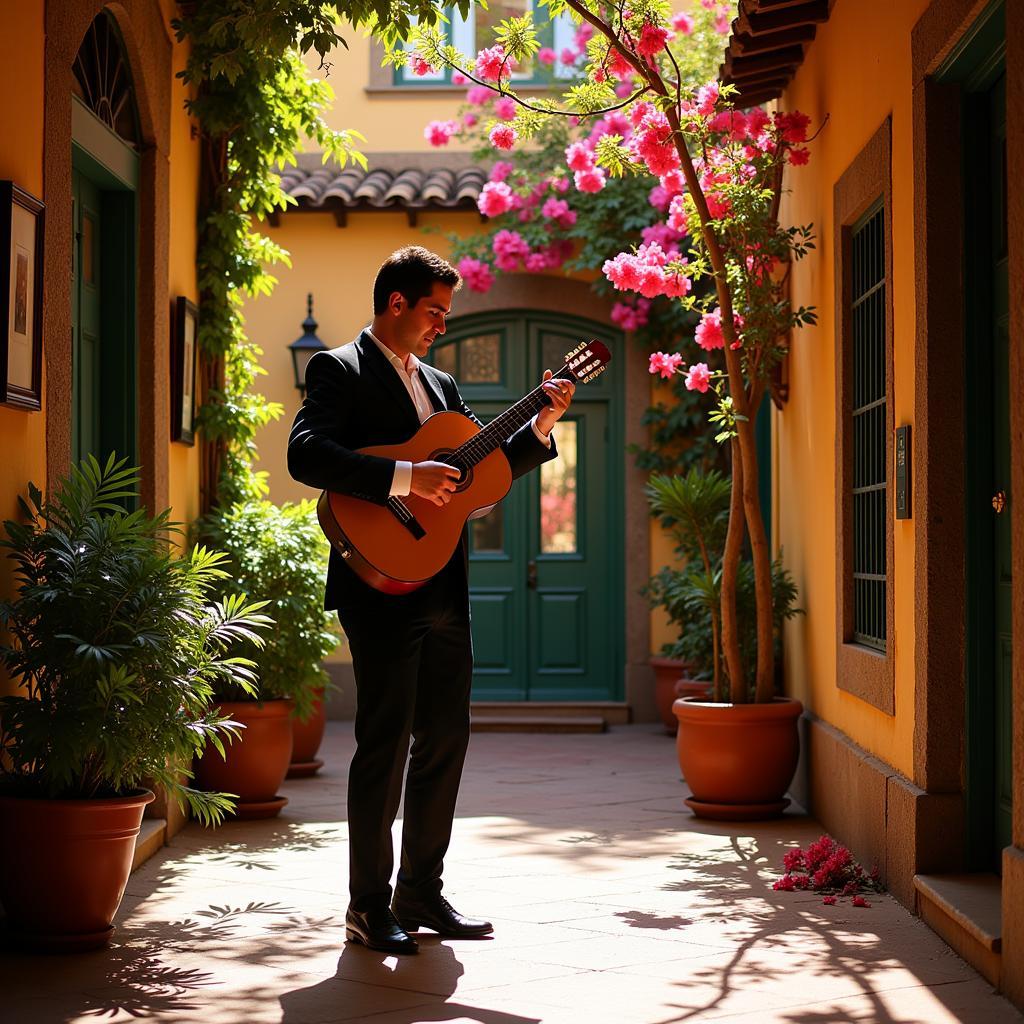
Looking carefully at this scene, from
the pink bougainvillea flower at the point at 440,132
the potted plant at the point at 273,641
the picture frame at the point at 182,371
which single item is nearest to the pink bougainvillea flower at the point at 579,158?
the picture frame at the point at 182,371

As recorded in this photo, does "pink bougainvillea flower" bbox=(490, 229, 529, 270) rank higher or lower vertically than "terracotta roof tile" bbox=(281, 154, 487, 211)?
lower

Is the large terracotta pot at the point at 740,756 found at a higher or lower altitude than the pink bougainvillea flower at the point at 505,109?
lower

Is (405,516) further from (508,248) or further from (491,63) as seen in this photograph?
(508,248)

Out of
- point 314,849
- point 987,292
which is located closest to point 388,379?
point 987,292

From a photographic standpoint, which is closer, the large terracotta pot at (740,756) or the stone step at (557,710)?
the large terracotta pot at (740,756)

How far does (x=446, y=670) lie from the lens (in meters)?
4.42

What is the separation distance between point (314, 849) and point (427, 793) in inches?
66.9

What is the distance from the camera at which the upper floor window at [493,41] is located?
11.7m

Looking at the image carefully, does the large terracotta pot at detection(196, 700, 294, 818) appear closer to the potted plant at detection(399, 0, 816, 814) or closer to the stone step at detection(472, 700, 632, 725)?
the potted plant at detection(399, 0, 816, 814)

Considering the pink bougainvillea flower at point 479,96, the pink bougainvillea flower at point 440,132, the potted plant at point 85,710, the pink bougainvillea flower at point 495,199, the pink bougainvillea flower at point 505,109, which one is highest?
the pink bougainvillea flower at point 479,96

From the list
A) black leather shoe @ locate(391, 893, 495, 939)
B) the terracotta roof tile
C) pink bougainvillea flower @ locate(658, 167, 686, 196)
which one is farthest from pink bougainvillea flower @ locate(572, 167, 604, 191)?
black leather shoe @ locate(391, 893, 495, 939)

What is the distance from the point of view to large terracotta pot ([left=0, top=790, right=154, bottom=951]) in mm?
4047

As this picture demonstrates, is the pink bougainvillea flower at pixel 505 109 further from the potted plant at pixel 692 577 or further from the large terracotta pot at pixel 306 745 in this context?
the large terracotta pot at pixel 306 745

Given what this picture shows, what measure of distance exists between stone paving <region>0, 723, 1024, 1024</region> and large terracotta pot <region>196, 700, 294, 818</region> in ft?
0.44
